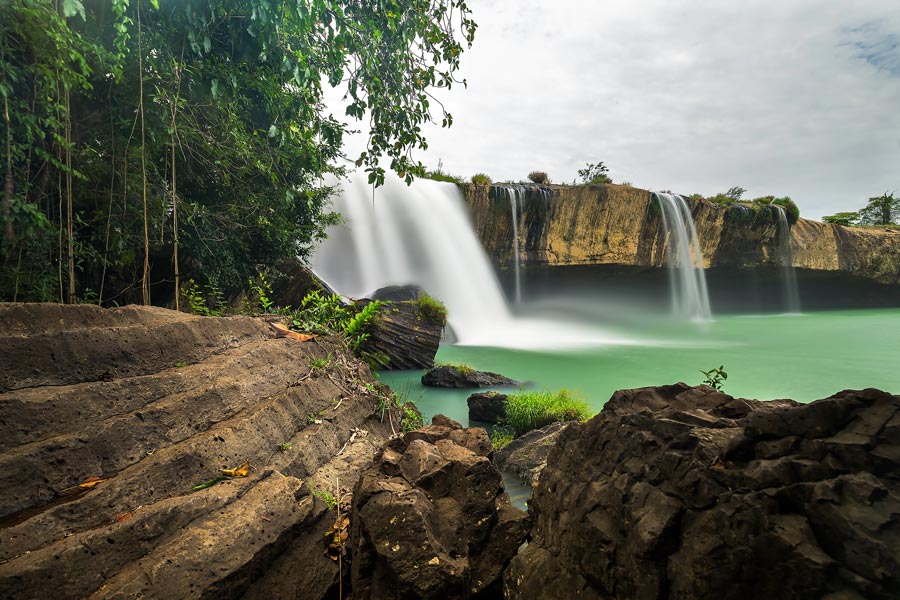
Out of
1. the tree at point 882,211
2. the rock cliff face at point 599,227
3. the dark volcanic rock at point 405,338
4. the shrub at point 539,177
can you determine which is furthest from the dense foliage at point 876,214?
the dark volcanic rock at point 405,338

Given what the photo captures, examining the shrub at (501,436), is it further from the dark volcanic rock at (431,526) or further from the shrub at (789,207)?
the shrub at (789,207)

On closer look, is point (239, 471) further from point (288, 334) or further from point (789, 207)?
point (789, 207)

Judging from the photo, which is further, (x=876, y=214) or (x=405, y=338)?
(x=876, y=214)

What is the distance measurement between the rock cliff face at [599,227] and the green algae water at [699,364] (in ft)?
15.1

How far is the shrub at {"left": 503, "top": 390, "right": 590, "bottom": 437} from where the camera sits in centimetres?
610

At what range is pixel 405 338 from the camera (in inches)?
A: 376

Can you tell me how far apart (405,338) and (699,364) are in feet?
26.0

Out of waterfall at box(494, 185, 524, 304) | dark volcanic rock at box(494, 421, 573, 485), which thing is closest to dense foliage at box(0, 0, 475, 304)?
dark volcanic rock at box(494, 421, 573, 485)

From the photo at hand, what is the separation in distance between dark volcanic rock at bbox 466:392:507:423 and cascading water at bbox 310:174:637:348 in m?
7.98

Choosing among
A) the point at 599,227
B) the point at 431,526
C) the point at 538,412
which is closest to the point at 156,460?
the point at 431,526

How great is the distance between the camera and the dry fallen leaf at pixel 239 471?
219 cm

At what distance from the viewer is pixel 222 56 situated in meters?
4.81

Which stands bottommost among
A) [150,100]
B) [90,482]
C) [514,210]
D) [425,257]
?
[90,482]

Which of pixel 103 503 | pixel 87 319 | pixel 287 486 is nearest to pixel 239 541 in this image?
pixel 287 486
